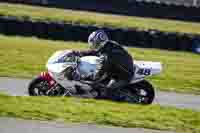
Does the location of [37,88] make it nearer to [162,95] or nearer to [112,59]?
[112,59]

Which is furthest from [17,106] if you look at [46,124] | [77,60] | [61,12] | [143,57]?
[61,12]

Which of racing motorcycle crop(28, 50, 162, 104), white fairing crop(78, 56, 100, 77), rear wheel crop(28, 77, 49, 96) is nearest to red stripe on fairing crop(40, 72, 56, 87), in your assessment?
racing motorcycle crop(28, 50, 162, 104)

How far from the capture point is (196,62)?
2314 cm

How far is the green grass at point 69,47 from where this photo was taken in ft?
55.0

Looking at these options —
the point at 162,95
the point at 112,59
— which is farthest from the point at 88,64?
the point at 162,95

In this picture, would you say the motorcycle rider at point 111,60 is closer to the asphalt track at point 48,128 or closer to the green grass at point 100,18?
the asphalt track at point 48,128

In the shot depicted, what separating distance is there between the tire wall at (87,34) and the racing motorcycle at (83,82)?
1235 centimetres

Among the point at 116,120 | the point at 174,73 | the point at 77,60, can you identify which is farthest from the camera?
the point at 174,73

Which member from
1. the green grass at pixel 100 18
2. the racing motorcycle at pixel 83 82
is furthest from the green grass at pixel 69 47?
the green grass at pixel 100 18

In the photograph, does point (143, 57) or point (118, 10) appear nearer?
point (143, 57)

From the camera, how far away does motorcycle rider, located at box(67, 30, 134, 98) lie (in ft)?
40.2

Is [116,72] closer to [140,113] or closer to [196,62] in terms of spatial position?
[140,113]

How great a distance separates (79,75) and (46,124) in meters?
3.71

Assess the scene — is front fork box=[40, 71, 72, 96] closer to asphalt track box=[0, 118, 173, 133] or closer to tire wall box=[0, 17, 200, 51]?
asphalt track box=[0, 118, 173, 133]
